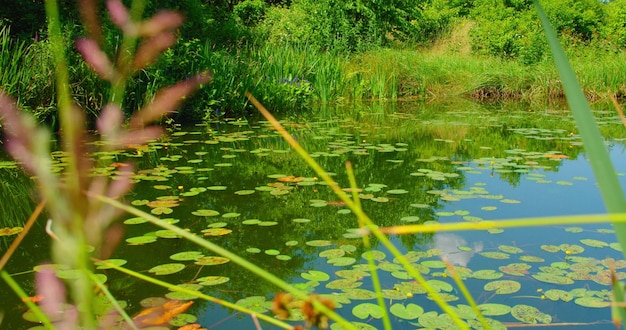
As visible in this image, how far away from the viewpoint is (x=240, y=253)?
1.84 meters

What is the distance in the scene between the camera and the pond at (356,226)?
151 cm

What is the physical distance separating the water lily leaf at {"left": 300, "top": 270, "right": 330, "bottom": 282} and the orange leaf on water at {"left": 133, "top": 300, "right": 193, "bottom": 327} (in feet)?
1.21

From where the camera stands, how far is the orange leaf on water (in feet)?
4.34

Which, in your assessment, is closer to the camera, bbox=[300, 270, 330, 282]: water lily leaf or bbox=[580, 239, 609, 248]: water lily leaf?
bbox=[300, 270, 330, 282]: water lily leaf

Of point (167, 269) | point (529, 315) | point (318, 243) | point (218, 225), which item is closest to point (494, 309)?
point (529, 315)

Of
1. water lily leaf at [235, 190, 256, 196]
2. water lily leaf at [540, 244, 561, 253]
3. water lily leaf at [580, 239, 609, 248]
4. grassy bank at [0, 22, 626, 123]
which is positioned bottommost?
water lily leaf at [540, 244, 561, 253]

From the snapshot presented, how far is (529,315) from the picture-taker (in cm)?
143

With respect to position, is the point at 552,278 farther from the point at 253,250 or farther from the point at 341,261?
the point at 253,250

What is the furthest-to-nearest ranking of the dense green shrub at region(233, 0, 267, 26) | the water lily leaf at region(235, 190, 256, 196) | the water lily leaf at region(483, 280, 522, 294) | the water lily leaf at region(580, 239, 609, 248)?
the dense green shrub at region(233, 0, 267, 26) → the water lily leaf at region(235, 190, 256, 196) → the water lily leaf at region(580, 239, 609, 248) → the water lily leaf at region(483, 280, 522, 294)

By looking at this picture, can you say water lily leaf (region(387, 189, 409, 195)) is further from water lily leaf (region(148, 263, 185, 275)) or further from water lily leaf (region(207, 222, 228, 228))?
water lily leaf (region(148, 263, 185, 275))

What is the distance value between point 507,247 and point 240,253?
37.6 inches

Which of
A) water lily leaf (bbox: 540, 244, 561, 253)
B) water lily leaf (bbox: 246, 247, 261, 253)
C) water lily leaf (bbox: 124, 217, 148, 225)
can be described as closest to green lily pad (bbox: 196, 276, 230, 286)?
water lily leaf (bbox: 246, 247, 261, 253)

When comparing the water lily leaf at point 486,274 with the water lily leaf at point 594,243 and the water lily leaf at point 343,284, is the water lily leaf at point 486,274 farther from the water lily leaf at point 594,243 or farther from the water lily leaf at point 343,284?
the water lily leaf at point 594,243

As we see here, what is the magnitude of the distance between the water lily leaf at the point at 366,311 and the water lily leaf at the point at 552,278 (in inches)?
22.7
